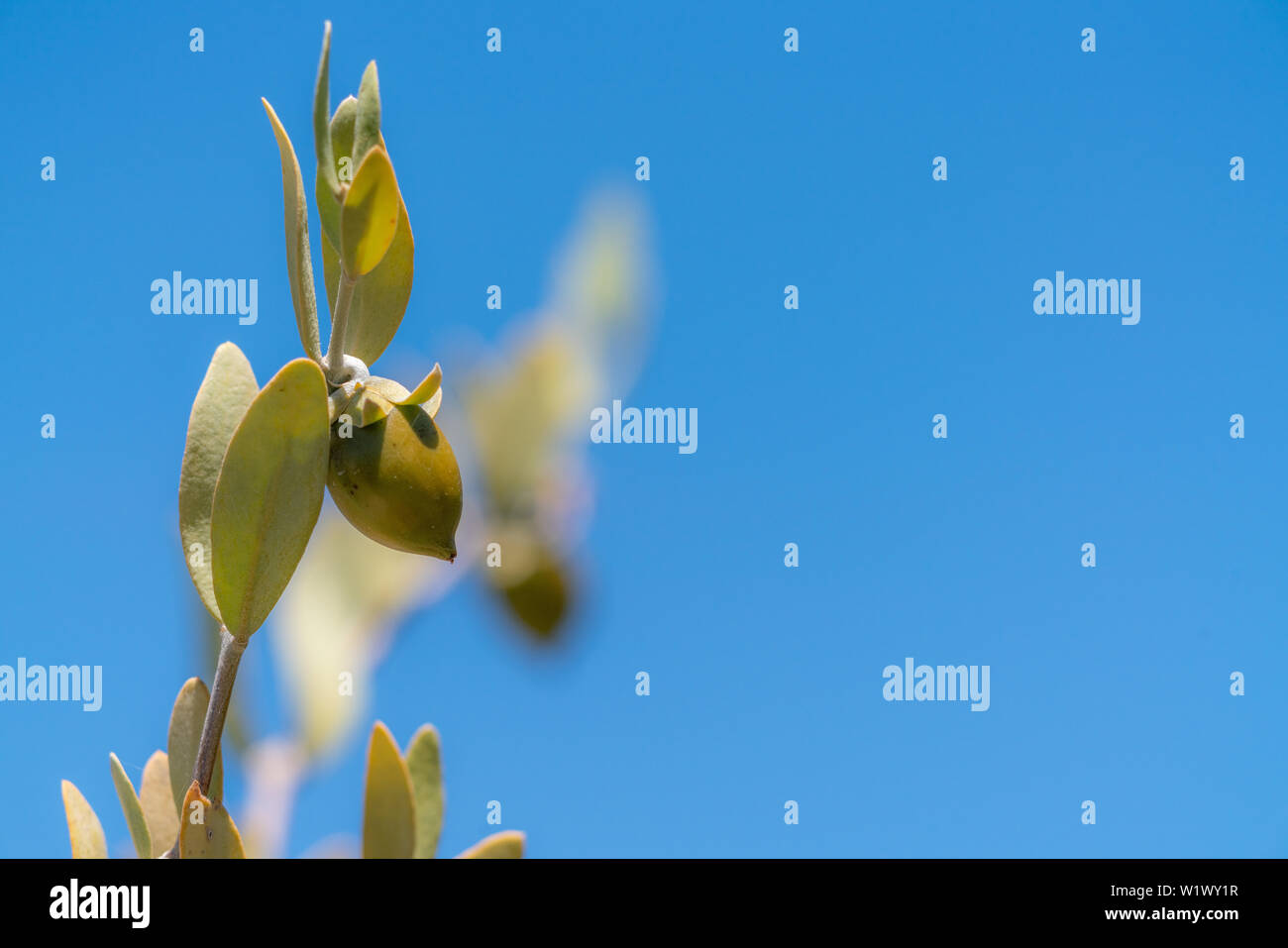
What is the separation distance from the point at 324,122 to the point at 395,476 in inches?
10.0

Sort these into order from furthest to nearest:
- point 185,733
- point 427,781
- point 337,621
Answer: point 337,621 < point 427,781 < point 185,733

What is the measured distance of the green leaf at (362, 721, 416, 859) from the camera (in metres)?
0.77

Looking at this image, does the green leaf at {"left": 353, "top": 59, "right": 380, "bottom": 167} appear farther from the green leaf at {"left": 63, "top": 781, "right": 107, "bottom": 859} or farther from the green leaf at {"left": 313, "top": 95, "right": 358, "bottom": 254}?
the green leaf at {"left": 63, "top": 781, "right": 107, "bottom": 859}

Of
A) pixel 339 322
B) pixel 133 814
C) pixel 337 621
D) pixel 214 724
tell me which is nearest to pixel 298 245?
pixel 339 322

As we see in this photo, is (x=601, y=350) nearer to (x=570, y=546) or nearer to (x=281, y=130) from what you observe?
(x=570, y=546)

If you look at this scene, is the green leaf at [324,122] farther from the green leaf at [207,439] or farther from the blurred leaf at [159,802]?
the blurred leaf at [159,802]

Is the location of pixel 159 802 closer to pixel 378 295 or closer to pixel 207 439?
pixel 207 439

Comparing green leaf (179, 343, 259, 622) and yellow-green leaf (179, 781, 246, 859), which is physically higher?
green leaf (179, 343, 259, 622)

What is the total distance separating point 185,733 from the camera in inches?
33.4

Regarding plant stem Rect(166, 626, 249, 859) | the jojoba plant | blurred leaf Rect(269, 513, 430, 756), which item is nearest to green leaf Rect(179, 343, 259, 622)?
the jojoba plant

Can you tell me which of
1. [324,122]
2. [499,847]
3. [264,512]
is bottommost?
[499,847]

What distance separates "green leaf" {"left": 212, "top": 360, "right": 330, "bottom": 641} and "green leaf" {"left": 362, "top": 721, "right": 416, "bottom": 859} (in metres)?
0.14

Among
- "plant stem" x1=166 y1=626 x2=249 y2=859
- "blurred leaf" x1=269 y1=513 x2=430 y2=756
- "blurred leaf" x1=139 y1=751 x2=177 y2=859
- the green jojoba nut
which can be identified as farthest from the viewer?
"blurred leaf" x1=269 y1=513 x2=430 y2=756
